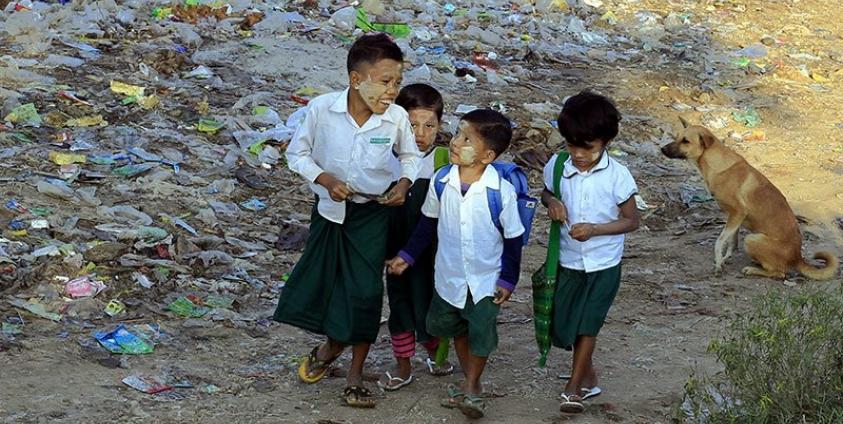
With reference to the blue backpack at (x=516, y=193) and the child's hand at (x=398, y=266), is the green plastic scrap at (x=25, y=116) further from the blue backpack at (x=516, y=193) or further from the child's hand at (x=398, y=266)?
the blue backpack at (x=516, y=193)

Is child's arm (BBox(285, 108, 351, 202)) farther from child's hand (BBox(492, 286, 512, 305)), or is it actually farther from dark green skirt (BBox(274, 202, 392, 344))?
child's hand (BBox(492, 286, 512, 305))

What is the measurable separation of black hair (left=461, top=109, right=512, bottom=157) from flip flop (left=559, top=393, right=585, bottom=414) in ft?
3.35

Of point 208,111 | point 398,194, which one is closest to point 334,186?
point 398,194

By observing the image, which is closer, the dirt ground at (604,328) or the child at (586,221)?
the child at (586,221)

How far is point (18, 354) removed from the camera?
467cm

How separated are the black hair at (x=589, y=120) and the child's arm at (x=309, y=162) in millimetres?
869

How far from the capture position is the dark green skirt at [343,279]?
431 centimetres

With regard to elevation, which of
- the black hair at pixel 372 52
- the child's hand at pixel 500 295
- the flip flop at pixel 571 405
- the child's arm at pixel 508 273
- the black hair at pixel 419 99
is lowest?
the flip flop at pixel 571 405

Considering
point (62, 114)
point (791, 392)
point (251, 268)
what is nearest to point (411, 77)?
point (62, 114)

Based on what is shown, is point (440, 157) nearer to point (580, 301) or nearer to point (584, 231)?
point (584, 231)

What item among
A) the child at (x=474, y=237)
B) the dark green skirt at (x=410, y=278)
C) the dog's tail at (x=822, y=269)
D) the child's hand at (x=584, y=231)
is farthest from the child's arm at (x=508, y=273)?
the dog's tail at (x=822, y=269)

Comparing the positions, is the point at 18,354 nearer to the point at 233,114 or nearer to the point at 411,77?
the point at 233,114

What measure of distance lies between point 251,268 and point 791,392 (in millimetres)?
3157

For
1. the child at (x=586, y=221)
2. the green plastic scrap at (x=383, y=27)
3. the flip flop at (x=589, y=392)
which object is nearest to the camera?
the child at (x=586, y=221)
